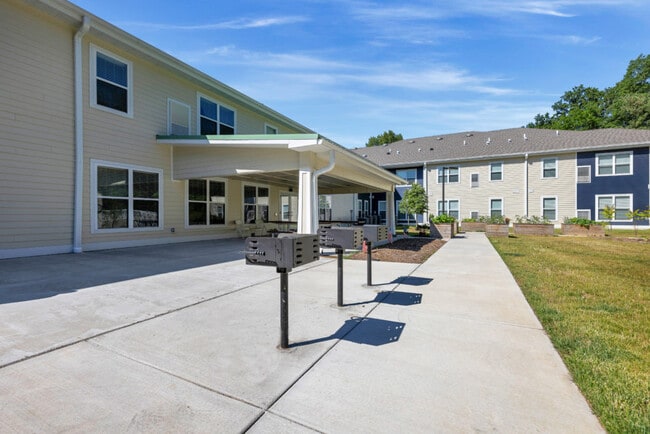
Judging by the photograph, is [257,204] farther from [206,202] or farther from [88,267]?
[88,267]

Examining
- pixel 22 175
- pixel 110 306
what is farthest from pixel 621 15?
pixel 22 175

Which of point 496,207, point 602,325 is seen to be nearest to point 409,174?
point 496,207

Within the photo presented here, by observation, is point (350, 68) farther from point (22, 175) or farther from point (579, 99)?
point (579, 99)

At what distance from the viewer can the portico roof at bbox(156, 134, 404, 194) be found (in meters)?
7.90

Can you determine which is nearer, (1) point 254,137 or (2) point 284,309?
(2) point 284,309

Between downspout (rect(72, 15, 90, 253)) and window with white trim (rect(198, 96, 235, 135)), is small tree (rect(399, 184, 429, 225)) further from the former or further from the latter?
downspout (rect(72, 15, 90, 253))

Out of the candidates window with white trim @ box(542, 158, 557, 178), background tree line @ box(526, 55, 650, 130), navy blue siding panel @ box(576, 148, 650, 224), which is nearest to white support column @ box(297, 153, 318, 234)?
→ window with white trim @ box(542, 158, 557, 178)

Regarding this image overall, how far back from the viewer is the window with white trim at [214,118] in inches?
464

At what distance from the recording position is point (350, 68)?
14.2 metres

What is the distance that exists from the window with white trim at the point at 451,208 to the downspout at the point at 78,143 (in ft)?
74.1

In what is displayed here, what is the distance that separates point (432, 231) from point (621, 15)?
10.1 metres

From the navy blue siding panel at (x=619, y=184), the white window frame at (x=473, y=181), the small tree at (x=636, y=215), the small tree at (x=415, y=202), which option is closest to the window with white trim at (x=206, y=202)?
the small tree at (x=415, y=202)

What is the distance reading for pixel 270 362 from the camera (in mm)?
2520

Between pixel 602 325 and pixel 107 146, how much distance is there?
37.2ft
